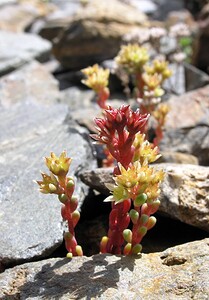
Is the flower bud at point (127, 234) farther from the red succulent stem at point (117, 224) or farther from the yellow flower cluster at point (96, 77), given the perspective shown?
the yellow flower cluster at point (96, 77)

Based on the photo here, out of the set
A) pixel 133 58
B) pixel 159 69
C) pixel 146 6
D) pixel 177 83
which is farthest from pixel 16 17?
pixel 159 69

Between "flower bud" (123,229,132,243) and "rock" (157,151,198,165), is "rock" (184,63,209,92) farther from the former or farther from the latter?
"flower bud" (123,229,132,243)

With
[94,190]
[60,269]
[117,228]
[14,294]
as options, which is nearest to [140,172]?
[117,228]

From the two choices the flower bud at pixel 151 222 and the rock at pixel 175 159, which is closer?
the flower bud at pixel 151 222

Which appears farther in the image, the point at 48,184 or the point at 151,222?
the point at 151,222

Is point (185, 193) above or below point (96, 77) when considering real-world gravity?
below

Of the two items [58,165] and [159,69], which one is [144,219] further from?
[159,69]

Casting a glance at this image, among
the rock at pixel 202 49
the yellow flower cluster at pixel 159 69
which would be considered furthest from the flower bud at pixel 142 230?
the rock at pixel 202 49

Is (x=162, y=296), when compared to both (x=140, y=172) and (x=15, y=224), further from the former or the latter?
(x=15, y=224)
